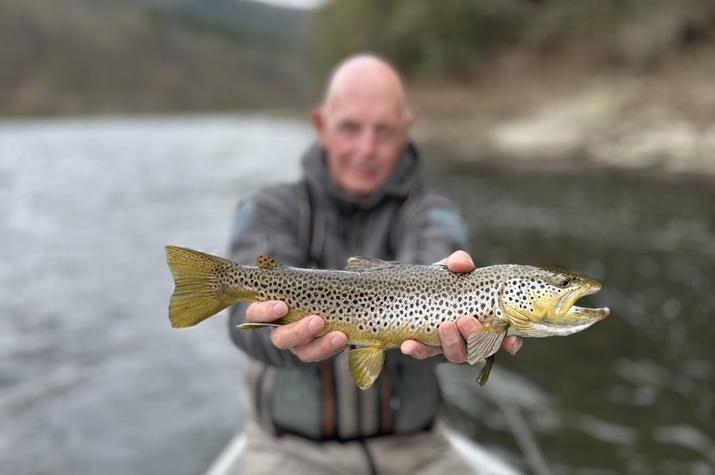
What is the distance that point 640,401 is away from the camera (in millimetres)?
7270

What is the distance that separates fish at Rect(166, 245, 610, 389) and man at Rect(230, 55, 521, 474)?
58 centimetres

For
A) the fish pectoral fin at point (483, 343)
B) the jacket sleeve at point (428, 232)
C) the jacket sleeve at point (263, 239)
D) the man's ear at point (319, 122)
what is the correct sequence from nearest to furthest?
1. the fish pectoral fin at point (483, 343)
2. the jacket sleeve at point (263, 239)
3. the jacket sleeve at point (428, 232)
4. the man's ear at point (319, 122)

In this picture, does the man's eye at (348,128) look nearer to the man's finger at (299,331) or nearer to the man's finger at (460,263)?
the man's finger at (460,263)

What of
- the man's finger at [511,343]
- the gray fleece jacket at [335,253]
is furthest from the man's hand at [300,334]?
the man's finger at [511,343]

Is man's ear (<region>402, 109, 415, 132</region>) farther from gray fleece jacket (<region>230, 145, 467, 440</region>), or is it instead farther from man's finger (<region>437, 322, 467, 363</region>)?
man's finger (<region>437, 322, 467, 363</region>)

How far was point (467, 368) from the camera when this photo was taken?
830 centimetres

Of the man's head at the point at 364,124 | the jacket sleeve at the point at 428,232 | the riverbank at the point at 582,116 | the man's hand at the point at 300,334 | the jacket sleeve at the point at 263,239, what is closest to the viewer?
the man's hand at the point at 300,334

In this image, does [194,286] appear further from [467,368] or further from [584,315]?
[467,368]

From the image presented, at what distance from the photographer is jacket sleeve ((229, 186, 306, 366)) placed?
10.5ft

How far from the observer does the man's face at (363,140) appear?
370cm

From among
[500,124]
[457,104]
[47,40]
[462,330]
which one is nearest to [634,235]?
[462,330]

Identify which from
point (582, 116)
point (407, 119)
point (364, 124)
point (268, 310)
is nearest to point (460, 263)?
point (268, 310)

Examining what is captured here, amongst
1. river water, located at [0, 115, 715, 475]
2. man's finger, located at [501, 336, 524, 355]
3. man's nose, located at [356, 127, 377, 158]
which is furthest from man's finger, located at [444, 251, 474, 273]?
river water, located at [0, 115, 715, 475]

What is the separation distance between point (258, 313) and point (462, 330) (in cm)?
78
